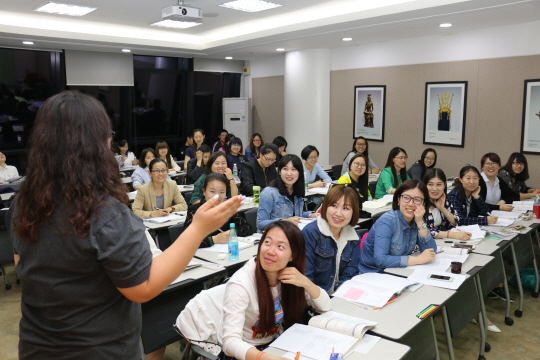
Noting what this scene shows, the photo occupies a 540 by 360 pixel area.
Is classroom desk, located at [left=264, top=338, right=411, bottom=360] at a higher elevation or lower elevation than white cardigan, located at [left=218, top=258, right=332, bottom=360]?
lower

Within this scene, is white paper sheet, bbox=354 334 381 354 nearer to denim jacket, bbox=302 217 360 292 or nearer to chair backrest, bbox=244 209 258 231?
denim jacket, bbox=302 217 360 292

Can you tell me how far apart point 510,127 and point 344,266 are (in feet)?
15.4

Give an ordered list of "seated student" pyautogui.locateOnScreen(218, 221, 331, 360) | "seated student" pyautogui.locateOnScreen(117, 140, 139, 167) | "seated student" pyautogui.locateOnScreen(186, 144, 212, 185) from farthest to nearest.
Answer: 1. "seated student" pyautogui.locateOnScreen(117, 140, 139, 167)
2. "seated student" pyautogui.locateOnScreen(186, 144, 212, 185)
3. "seated student" pyautogui.locateOnScreen(218, 221, 331, 360)

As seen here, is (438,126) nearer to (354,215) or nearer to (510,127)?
(510,127)

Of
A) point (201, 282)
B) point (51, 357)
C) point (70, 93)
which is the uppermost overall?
point (70, 93)

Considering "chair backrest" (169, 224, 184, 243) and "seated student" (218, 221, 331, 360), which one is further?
"chair backrest" (169, 224, 184, 243)

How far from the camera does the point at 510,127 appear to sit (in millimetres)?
6195

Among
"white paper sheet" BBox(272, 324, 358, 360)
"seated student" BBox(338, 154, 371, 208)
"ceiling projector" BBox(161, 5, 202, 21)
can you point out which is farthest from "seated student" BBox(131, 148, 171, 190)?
"white paper sheet" BBox(272, 324, 358, 360)

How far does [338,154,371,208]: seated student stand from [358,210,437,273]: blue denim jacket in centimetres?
188

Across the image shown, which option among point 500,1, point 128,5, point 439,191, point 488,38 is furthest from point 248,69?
point 439,191

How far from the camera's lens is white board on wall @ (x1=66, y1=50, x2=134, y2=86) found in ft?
28.0

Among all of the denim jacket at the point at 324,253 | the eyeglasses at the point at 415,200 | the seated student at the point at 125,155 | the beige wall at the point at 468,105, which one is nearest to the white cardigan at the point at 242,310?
the denim jacket at the point at 324,253

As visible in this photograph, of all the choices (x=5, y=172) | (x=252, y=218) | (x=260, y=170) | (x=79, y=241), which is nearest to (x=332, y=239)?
(x=252, y=218)

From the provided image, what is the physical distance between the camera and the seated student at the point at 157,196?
184 inches
